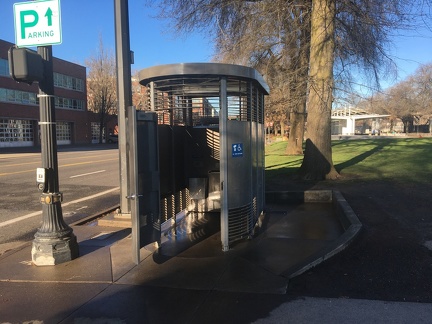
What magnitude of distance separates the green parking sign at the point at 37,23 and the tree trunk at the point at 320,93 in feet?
26.4

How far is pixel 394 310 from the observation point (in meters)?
3.59

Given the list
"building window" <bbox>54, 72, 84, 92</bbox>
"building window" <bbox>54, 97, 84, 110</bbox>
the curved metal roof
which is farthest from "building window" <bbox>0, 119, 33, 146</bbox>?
the curved metal roof

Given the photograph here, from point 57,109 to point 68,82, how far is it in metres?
5.34

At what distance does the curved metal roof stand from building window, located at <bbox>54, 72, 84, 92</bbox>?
158 feet

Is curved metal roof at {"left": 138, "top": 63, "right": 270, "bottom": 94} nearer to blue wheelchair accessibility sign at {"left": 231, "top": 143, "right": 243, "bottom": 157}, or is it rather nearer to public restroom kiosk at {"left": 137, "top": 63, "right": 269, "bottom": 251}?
public restroom kiosk at {"left": 137, "top": 63, "right": 269, "bottom": 251}

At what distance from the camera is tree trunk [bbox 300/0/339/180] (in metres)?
11.2

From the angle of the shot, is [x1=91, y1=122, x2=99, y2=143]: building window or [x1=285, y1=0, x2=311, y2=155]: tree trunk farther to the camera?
[x1=91, y1=122, x2=99, y2=143]: building window

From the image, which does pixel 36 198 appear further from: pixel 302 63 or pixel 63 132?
pixel 63 132

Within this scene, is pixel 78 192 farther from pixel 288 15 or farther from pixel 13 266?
pixel 288 15

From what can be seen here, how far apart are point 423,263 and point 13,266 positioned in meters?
5.19

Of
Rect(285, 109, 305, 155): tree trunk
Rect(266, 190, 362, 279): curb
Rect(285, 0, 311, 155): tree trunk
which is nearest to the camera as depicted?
Rect(266, 190, 362, 279): curb

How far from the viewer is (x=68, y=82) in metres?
52.2

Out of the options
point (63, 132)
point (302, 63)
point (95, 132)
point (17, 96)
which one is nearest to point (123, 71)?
point (302, 63)

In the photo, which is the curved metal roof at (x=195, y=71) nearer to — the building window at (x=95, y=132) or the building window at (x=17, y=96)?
the building window at (x=17, y=96)
